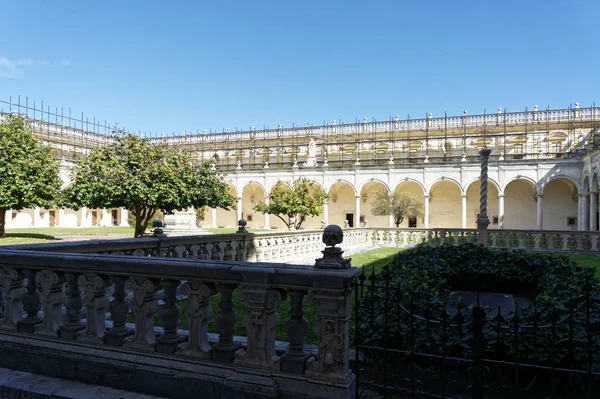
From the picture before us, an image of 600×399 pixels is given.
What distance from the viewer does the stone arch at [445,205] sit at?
4197 centimetres

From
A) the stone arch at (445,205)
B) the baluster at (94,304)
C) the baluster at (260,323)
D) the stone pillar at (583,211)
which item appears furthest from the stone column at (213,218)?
the baluster at (260,323)

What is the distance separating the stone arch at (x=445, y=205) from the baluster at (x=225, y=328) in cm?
4099

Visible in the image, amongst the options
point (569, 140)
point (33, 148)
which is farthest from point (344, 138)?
point (33, 148)

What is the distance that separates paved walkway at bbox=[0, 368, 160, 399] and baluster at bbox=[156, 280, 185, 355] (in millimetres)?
363

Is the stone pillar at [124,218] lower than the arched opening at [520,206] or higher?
lower

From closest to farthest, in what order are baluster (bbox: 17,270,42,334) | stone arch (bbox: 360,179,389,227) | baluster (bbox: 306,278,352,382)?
baluster (bbox: 306,278,352,382), baluster (bbox: 17,270,42,334), stone arch (bbox: 360,179,389,227)

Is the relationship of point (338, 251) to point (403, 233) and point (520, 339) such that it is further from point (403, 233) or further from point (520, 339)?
point (403, 233)

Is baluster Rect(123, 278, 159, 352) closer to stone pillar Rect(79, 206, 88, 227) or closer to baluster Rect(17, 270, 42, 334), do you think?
baluster Rect(17, 270, 42, 334)

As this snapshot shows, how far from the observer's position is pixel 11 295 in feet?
12.1

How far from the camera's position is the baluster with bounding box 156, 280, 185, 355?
124 inches

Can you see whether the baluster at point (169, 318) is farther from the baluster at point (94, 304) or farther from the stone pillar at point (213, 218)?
the stone pillar at point (213, 218)

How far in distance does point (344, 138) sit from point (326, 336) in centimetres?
4424

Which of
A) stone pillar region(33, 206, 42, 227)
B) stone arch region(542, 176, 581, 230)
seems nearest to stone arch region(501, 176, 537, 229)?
stone arch region(542, 176, 581, 230)

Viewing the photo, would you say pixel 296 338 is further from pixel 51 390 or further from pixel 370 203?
pixel 370 203
